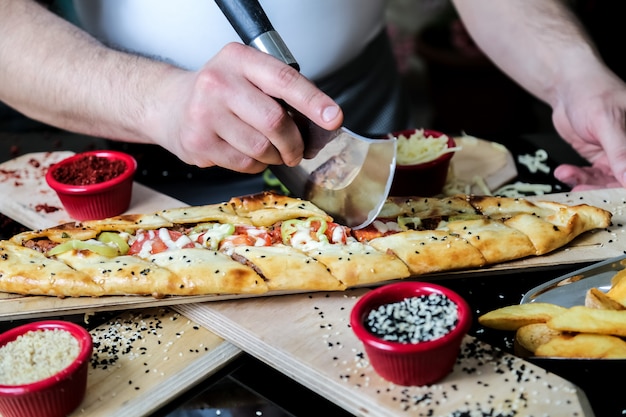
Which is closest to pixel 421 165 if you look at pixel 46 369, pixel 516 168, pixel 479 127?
pixel 516 168

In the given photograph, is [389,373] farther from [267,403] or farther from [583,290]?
[583,290]

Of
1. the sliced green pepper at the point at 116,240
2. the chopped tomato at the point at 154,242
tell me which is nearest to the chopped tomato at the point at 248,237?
the chopped tomato at the point at 154,242

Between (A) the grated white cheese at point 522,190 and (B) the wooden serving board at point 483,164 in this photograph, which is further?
(B) the wooden serving board at point 483,164

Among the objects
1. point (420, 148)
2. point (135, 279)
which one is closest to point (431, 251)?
point (420, 148)

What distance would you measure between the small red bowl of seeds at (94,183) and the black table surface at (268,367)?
297 millimetres

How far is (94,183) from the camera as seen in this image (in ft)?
10.8

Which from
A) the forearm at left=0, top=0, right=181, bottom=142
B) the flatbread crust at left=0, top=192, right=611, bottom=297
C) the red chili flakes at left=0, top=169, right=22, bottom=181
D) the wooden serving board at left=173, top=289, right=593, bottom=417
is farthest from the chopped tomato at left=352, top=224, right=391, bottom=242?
the red chili flakes at left=0, top=169, right=22, bottom=181

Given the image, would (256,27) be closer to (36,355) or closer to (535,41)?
(36,355)

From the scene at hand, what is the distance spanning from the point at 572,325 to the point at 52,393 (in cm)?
146

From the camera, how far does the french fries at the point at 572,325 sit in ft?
7.37

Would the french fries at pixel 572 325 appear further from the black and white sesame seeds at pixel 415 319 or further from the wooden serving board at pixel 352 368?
the black and white sesame seeds at pixel 415 319

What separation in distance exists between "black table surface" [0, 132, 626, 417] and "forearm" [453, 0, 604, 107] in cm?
40

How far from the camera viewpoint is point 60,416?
7.29 feet

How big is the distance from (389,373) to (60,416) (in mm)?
929
